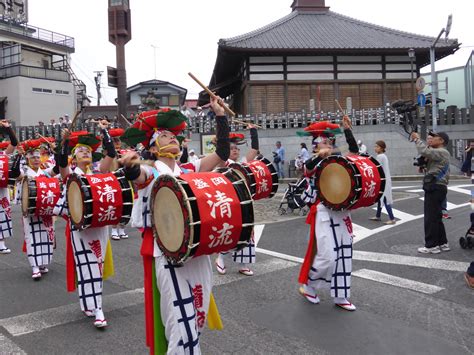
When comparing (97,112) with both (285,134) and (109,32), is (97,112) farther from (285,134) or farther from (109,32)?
(109,32)

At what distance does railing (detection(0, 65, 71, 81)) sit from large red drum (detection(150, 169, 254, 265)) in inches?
1243

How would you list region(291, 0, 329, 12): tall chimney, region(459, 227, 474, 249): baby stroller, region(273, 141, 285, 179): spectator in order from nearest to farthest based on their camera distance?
region(459, 227, 474, 249): baby stroller
region(273, 141, 285, 179): spectator
region(291, 0, 329, 12): tall chimney

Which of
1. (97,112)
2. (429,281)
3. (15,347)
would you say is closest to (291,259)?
(429,281)

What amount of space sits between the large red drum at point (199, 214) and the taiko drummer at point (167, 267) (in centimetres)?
14

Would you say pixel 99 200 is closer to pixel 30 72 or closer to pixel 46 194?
pixel 46 194

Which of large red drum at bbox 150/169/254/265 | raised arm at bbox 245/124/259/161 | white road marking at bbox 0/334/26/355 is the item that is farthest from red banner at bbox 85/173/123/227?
raised arm at bbox 245/124/259/161

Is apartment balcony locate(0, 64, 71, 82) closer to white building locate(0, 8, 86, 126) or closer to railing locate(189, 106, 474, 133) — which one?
white building locate(0, 8, 86, 126)

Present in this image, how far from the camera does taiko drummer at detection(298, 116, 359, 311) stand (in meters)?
4.89

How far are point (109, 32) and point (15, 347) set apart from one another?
1036 centimetres

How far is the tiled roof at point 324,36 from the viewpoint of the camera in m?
22.1

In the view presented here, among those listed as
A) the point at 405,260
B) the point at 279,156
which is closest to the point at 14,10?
the point at 279,156

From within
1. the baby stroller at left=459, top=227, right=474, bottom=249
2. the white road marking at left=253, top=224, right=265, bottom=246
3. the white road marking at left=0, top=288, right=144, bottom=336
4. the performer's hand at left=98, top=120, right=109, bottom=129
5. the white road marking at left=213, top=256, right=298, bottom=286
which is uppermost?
the performer's hand at left=98, top=120, right=109, bottom=129

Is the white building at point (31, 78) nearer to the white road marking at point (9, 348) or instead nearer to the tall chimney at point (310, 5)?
the tall chimney at point (310, 5)

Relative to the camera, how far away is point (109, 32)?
41.7ft
